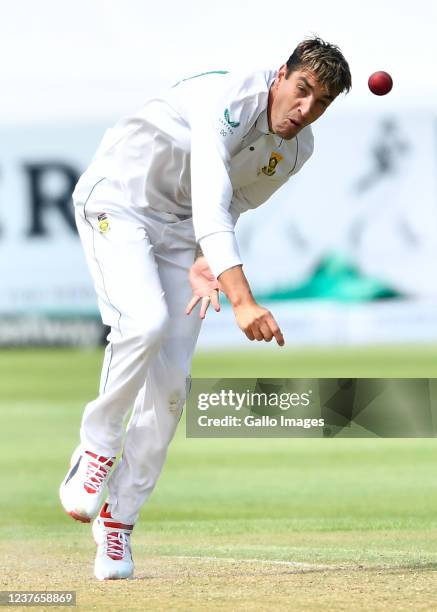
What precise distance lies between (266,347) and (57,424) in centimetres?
886

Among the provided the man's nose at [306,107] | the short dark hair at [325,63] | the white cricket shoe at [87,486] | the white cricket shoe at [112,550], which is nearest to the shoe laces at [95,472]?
the white cricket shoe at [87,486]

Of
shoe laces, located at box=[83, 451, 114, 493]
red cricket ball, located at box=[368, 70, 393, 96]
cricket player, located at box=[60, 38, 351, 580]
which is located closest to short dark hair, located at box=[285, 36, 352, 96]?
cricket player, located at box=[60, 38, 351, 580]

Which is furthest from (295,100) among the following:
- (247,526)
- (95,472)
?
(247,526)

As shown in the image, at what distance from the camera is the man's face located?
461 centimetres

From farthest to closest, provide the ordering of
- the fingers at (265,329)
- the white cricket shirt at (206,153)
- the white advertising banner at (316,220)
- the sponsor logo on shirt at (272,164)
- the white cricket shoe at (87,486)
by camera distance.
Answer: the white advertising banner at (316,220) < the sponsor logo on shirt at (272,164) < the white cricket shoe at (87,486) < the white cricket shirt at (206,153) < the fingers at (265,329)

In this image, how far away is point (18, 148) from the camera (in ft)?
67.5

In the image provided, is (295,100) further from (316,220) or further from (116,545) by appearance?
(316,220)

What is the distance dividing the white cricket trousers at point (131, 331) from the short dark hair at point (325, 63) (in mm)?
836

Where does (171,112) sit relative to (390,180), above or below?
above

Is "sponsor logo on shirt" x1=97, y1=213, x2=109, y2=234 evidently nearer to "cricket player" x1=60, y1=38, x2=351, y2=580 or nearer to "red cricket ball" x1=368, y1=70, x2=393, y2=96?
"cricket player" x1=60, y1=38, x2=351, y2=580

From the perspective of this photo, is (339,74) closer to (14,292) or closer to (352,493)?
(352,493)

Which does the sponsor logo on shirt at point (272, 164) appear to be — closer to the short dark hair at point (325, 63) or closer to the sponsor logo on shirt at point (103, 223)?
the short dark hair at point (325, 63)

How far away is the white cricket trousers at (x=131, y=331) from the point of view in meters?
4.86

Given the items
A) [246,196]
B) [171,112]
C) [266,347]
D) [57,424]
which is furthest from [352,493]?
[266,347]
